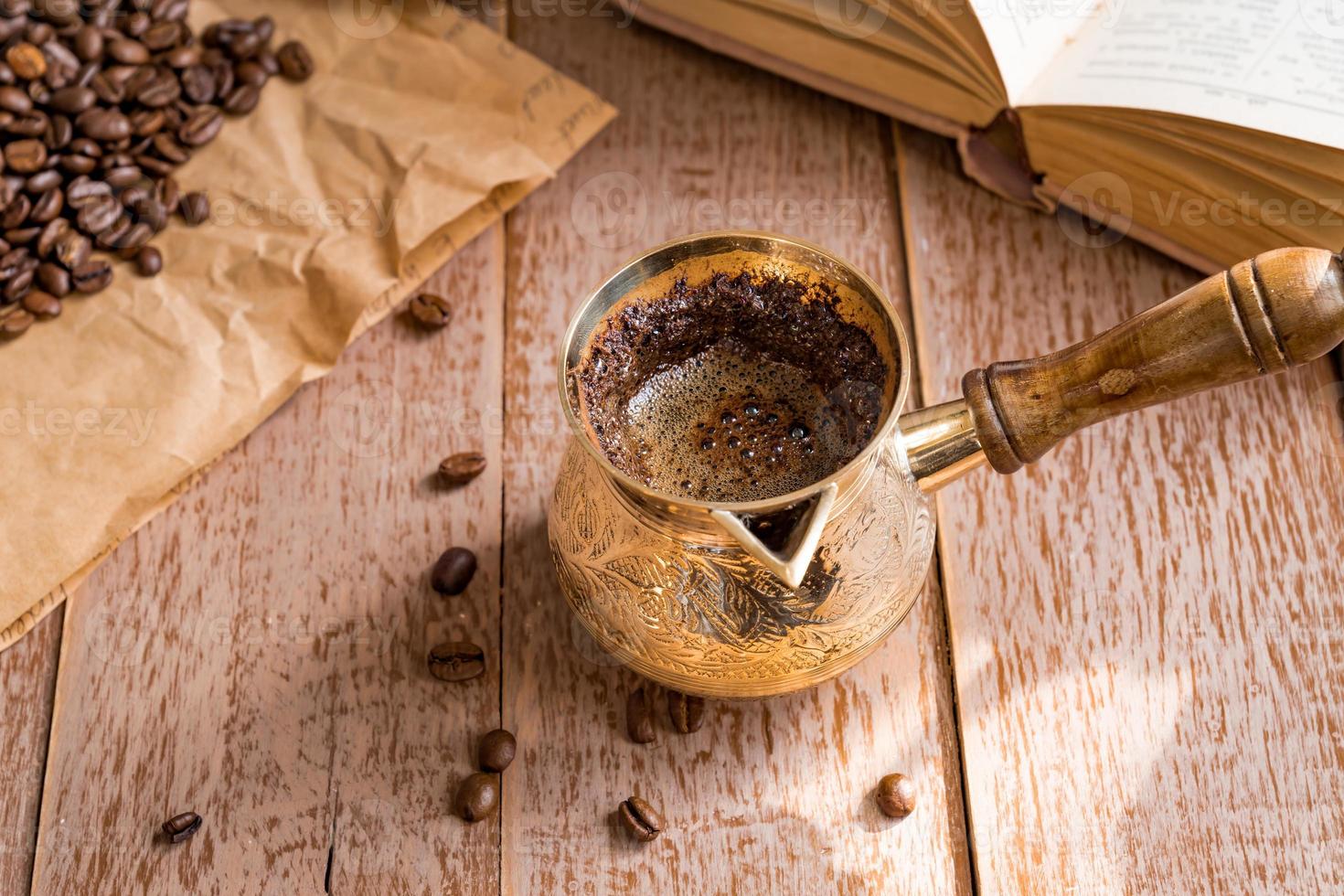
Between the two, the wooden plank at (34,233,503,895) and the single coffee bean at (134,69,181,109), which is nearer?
the wooden plank at (34,233,503,895)

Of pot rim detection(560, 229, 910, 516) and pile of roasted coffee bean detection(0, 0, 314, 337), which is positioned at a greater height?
pot rim detection(560, 229, 910, 516)

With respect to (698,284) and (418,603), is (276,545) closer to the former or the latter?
(418,603)

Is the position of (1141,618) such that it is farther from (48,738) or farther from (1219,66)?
(48,738)

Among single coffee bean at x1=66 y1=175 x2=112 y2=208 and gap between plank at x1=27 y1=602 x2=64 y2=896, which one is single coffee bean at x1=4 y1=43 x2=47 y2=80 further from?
gap between plank at x1=27 y1=602 x2=64 y2=896

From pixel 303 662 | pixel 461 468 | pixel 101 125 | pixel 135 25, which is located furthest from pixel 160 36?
pixel 303 662

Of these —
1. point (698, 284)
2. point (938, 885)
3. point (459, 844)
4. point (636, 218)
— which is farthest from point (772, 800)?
point (636, 218)

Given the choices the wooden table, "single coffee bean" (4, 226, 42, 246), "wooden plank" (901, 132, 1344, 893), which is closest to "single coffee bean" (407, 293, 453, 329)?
the wooden table

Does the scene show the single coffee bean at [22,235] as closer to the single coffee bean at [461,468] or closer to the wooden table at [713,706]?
the wooden table at [713,706]

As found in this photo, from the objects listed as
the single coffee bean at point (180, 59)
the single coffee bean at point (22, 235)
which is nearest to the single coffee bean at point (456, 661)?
the single coffee bean at point (22, 235)
